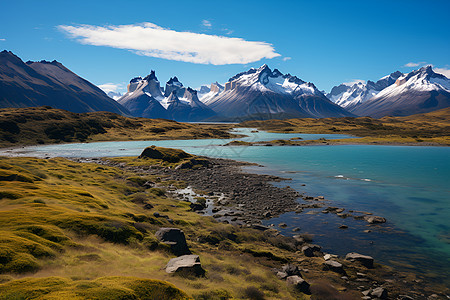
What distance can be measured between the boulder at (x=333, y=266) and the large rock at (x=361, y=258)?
1896 mm

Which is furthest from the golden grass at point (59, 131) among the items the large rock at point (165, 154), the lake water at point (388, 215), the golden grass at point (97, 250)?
the golden grass at point (97, 250)

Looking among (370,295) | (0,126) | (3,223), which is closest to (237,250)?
(370,295)

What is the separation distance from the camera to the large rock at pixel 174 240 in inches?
731

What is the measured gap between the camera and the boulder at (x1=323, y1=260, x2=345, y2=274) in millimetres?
18500

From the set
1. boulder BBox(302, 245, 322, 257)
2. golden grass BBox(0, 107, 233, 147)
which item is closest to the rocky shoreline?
boulder BBox(302, 245, 322, 257)

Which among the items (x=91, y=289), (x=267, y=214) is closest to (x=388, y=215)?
(x=267, y=214)

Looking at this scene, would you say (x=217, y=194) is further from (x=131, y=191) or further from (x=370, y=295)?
(x=370, y=295)

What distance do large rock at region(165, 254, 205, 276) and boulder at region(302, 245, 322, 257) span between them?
9608 millimetres

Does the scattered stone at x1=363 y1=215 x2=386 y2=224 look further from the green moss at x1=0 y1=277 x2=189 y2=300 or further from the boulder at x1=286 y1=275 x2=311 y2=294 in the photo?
the green moss at x1=0 y1=277 x2=189 y2=300

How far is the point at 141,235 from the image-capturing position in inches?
768

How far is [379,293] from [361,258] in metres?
4.33

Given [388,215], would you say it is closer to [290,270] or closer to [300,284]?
[290,270]

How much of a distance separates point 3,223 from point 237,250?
51.8 feet

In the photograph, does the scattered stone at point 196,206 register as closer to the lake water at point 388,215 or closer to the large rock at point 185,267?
the lake water at point 388,215
